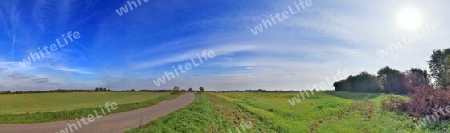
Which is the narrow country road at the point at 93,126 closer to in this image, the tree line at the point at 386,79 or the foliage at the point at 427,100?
the foliage at the point at 427,100

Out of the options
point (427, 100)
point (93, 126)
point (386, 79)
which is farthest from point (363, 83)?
point (93, 126)

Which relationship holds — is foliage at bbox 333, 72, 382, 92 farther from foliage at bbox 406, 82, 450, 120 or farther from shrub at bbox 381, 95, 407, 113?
foliage at bbox 406, 82, 450, 120

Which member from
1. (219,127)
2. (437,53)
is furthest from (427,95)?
(437,53)

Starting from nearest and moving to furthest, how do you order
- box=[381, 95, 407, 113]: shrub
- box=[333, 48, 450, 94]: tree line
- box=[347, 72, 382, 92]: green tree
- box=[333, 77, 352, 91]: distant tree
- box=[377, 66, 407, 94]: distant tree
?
box=[381, 95, 407, 113]: shrub < box=[333, 48, 450, 94]: tree line < box=[377, 66, 407, 94]: distant tree < box=[347, 72, 382, 92]: green tree < box=[333, 77, 352, 91]: distant tree

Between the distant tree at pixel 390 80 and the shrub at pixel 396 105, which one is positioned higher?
the distant tree at pixel 390 80

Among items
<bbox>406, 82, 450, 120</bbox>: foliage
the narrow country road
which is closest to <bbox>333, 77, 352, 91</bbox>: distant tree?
<bbox>406, 82, 450, 120</bbox>: foliage

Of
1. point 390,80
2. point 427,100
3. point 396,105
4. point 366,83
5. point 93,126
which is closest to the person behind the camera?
point 93,126

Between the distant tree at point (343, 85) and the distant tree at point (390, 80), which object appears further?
the distant tree at point (343, 85)

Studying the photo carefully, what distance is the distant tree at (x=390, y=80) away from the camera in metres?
77.4

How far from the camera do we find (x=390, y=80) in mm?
82250

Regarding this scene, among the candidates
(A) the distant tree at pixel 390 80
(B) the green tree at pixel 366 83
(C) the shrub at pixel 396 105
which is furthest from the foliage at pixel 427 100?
(B) the green tree at pixel 366 83

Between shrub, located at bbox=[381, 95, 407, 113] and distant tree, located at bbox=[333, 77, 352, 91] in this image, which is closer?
shrub, located at bbox=[381, 95, 407, 113]

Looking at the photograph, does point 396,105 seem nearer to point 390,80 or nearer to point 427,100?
point 427,100

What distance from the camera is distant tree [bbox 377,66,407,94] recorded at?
77438 millimetres
